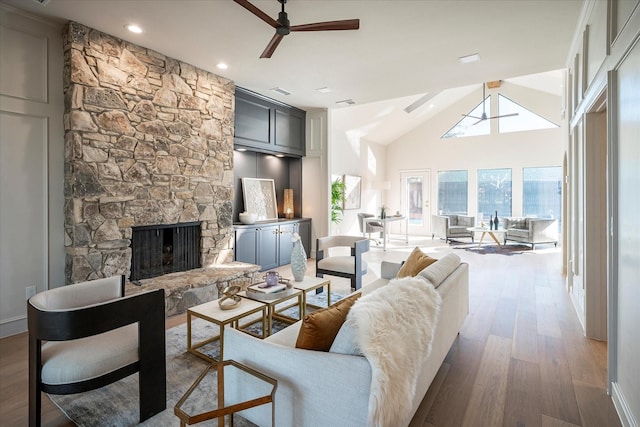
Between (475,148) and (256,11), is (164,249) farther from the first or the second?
(475,148)

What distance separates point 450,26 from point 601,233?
2.42m

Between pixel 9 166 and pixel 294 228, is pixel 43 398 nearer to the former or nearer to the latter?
pixel 9 166

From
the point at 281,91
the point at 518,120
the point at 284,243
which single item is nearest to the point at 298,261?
the point at 284,243

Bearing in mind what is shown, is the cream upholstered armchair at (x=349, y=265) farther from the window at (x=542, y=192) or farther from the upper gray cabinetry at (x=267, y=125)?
the window at (x=542, y=192)

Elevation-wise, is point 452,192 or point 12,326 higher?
point 452,192

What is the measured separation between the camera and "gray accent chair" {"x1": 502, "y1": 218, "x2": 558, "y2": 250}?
25.5ft

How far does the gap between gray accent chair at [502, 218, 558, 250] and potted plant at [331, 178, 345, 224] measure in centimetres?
425

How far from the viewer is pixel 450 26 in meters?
3.31

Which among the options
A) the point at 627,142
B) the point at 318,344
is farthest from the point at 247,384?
the point at 627,142

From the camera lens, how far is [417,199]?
10938mm

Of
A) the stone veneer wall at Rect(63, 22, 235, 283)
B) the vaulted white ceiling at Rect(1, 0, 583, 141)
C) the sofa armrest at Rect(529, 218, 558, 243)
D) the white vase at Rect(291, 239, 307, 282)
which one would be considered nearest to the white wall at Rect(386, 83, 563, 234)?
the sofa armrest at Rect(529, 218, 558, 243)

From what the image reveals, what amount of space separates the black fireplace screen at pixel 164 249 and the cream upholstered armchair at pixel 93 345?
1.85 metres

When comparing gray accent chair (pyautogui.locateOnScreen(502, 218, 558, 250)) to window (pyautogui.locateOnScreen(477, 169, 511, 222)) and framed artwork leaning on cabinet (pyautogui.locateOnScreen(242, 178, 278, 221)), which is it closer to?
window (pyautogui.locateOnScreen(477, 169, 511, 222))

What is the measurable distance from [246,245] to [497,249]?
6.04 metres
